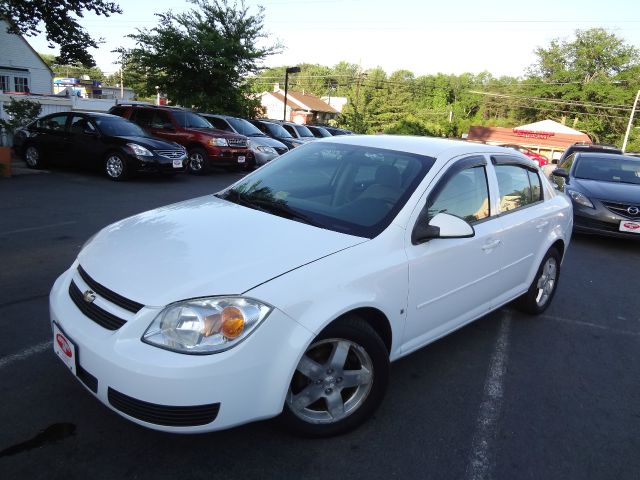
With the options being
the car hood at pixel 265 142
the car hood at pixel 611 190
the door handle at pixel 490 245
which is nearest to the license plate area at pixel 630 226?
the car hood at pixel 611 190

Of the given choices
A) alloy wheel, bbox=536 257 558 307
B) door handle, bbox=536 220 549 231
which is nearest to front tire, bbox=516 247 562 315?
alloy wheel, bbox=536 257 558 307

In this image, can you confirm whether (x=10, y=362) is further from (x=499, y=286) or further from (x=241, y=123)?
(x=241, y=123)

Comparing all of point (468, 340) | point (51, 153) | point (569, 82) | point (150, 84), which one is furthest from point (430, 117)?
point (468, 340)

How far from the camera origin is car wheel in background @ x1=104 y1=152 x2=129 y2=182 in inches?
419

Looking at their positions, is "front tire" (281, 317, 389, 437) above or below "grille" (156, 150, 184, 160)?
below

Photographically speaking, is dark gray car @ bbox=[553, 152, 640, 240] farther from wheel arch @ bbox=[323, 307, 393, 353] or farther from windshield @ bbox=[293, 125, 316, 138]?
windshield @ bbox=[293, 125, 316, 138]

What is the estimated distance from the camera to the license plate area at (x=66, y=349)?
2348 millimetres

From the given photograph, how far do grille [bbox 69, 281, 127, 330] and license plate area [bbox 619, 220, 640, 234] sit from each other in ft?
24.5

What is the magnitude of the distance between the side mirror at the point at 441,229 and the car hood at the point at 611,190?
231 inches

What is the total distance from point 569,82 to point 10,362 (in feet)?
249

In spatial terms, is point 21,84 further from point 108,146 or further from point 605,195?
point 605,195

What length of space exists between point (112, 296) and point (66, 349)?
391mm

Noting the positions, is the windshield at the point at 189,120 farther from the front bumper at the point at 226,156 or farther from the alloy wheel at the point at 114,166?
the alloy wheel at the point at 114,166

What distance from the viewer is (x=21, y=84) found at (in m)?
30.6
